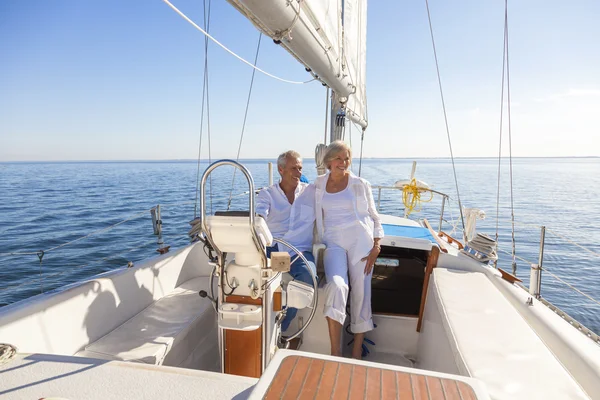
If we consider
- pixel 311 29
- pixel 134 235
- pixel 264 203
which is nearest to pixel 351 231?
pixel 264 203

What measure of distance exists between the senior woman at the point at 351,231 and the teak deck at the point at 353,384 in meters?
1.11

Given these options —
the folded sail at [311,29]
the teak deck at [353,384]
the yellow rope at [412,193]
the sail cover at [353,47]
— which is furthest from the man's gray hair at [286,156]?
the yellow rope at [412,193]

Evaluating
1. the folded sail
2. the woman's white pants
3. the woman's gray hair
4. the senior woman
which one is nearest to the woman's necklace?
the senior woman

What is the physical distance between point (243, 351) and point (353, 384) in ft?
2.50

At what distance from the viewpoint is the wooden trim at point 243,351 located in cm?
162

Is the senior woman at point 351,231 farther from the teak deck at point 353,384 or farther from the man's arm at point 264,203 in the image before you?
the teak deck at point 353,384

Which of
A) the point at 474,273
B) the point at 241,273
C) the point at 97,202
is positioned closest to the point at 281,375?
the point at 241,273

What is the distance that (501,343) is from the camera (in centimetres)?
140

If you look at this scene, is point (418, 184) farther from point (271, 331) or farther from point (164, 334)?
point (164, 334)

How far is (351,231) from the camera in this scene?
2334 millimetres

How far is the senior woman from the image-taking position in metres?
2.30

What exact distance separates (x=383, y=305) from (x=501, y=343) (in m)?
1.43

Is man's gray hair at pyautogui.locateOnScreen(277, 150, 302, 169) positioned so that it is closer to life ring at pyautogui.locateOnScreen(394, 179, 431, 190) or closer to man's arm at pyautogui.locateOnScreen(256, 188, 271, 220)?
man's arm at pyautogui.locateOnScreen(256, 188, 271, 220)

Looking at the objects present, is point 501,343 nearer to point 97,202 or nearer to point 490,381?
point 490,381
